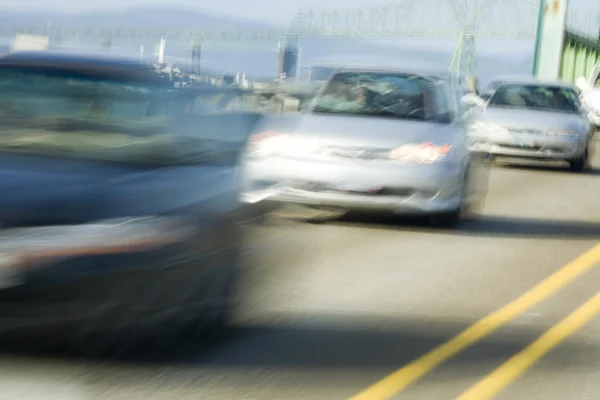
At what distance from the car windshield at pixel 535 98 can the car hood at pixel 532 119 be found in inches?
16.8

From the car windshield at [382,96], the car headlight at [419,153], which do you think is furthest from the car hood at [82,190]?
the car windshield at [382,96]

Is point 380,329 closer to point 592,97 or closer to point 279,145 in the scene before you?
point 279,145

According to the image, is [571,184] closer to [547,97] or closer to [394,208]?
[547,97]

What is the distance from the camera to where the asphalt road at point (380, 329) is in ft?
19.7

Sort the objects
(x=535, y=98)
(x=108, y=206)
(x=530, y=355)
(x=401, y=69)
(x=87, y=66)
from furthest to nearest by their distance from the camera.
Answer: (x=535, y=98) < (x=401, y=69) < (x=530, y=355) < (x=87, y=66) < (x=108, y=206)

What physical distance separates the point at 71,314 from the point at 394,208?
697 cm

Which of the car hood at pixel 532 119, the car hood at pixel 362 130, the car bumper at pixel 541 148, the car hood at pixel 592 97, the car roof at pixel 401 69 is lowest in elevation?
the car hood at pixel 592 97

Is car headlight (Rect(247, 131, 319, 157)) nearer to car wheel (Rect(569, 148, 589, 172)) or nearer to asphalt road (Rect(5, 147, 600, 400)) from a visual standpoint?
asphalt road (Rect(5, 147, 600, 400))

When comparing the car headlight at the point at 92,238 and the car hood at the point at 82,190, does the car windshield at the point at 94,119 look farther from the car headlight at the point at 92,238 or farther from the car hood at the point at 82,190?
the car headlight at the point at 92,238

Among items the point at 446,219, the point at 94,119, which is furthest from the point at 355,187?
the point at 94,119

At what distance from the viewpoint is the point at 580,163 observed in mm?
21203

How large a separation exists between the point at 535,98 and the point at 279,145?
10124 millimetres

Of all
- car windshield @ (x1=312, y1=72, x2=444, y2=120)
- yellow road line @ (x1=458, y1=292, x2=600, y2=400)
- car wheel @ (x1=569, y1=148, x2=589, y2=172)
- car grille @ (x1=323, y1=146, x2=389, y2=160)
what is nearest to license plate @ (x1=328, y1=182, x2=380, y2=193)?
car grille @ (x1=323, y1=146, x2=389, y2=160)

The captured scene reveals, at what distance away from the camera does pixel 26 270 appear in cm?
540
